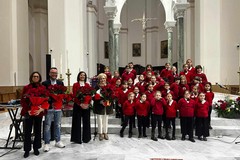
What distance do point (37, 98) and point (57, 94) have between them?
54cm

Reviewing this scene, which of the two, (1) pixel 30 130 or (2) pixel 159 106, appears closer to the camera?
(1) pixel 30 130

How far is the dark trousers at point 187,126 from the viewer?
20.1ft

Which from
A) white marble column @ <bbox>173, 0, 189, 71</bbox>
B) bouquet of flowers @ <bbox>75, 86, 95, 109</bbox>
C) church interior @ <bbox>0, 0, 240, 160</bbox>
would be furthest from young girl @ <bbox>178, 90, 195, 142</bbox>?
white marble column @ <bbox>173, 0, 189, 71</bbox>

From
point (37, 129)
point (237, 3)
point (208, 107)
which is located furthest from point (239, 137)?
point (237, 3)

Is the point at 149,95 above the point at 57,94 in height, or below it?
below

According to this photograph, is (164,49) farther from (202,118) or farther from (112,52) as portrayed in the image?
(202,118)

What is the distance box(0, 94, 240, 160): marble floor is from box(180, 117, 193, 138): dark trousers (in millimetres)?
207

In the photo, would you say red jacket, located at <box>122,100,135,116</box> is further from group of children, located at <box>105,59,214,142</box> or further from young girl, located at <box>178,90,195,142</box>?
young girl, located at <box>178,90,195,142</box>

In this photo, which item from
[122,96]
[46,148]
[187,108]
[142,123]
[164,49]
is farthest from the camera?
[164,49]

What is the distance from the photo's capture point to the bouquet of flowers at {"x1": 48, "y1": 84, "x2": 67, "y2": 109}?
505 cm

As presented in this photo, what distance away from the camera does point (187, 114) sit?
6055 mm

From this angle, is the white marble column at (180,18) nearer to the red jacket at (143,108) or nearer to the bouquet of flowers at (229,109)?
the bouquet of flowers at (229,109)

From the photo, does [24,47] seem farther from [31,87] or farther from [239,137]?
[239,137]

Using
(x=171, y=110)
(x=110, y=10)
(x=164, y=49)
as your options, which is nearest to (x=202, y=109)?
(x=171, y=110)
